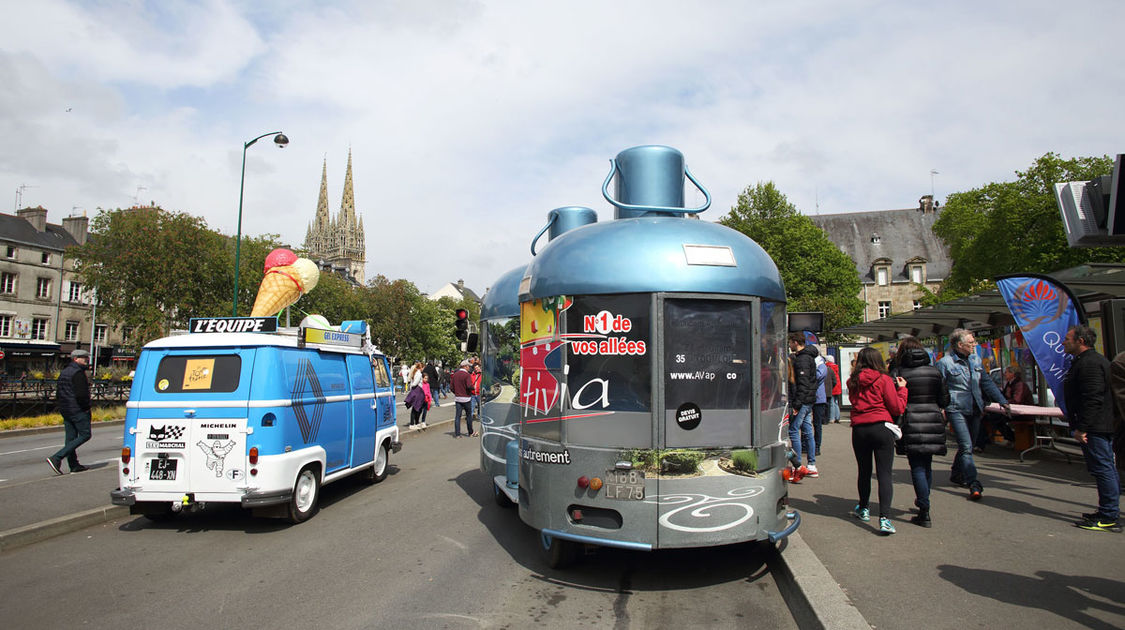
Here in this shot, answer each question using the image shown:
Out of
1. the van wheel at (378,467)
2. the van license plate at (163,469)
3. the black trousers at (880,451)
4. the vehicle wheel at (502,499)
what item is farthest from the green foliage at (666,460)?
the van wheel at (378,467)

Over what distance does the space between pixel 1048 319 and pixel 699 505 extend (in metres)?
6.29

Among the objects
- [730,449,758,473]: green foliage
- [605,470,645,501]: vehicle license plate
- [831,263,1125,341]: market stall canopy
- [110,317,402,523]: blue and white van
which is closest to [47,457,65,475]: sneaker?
[110,317,402,523]: blue and white van

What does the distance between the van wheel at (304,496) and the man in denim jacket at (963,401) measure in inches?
282

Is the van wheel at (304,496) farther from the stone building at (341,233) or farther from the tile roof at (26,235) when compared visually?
the stone building at (341,233)

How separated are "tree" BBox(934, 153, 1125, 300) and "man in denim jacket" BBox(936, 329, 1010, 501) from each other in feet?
100

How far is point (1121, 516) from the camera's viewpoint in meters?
6.84

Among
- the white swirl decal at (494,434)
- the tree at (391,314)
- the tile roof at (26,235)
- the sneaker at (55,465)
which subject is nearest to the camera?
the white swirl decal at (494,434)

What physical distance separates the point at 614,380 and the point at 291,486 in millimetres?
4066

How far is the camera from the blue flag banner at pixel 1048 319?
27.5 ft

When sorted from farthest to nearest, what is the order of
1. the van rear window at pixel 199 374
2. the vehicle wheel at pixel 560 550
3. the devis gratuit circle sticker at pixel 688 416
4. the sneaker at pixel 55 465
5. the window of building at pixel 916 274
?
the window of building at pixel 916 274 → the sneaker at pixel 55 465 → the van rear window at pixel 199 374 → the vehicle wheel at pixel 560 550 → the devis gratuit circle sticker at pixel 688 416

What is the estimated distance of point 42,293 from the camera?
5509 cm

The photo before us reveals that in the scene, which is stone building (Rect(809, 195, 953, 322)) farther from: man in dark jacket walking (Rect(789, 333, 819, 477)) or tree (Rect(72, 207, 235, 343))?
man in dark jacket walking (Rect(789, 333, 819, 477))

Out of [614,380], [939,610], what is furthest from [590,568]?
[939,610]

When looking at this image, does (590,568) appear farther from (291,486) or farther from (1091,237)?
(1091,237)
